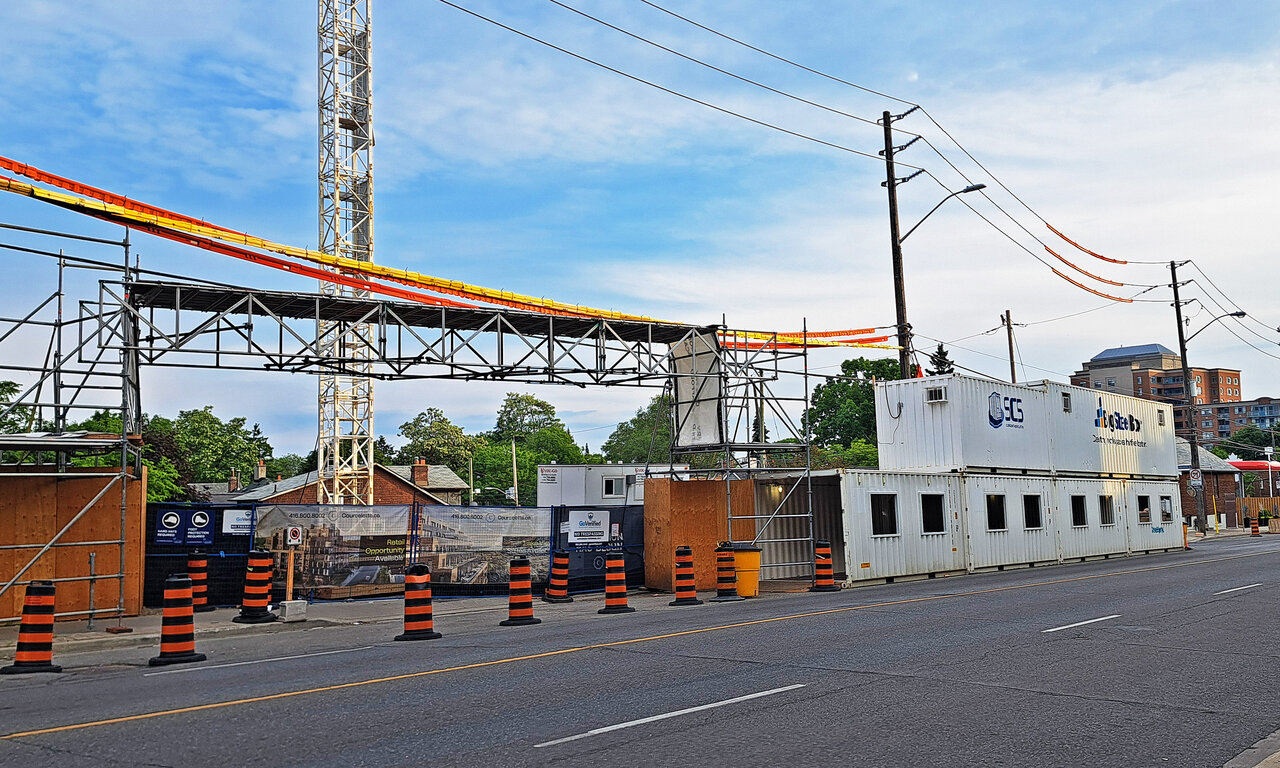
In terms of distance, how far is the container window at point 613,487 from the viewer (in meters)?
42.2

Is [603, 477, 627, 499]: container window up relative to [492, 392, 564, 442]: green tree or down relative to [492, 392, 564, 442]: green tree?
down

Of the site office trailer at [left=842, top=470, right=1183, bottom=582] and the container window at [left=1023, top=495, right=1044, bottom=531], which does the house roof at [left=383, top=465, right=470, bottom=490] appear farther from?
the container window at [left=1023, top=495, right=1044, bottom=531]

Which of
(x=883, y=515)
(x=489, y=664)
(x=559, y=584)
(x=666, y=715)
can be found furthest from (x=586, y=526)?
(x=666, y=715)

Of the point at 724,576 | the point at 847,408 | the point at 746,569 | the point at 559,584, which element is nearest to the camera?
the point at 724,576

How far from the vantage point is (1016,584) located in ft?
71.2

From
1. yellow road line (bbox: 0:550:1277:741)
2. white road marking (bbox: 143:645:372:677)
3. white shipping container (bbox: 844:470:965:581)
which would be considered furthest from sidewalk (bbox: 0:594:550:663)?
yellow road line (bbox: 0:550:1277:741)

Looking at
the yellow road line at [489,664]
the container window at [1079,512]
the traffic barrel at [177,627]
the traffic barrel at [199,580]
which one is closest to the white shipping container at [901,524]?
the yellow road line at [489,664]

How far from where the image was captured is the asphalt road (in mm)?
7219

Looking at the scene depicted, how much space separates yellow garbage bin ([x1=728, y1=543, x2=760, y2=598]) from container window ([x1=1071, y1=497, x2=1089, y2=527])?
48.6ft

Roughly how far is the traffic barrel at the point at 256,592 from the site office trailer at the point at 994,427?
17.0 metres

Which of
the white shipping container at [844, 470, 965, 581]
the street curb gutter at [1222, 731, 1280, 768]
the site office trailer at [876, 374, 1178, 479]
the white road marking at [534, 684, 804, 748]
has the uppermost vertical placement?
the site office trailer at [876, 374, 1178, 479]

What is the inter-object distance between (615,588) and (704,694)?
31.9 feet

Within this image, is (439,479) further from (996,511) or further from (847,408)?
(996,511)

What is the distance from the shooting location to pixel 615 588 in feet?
61.8
